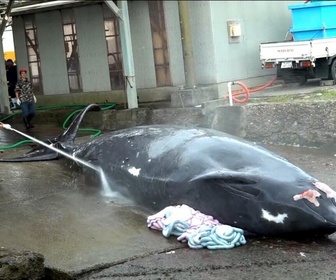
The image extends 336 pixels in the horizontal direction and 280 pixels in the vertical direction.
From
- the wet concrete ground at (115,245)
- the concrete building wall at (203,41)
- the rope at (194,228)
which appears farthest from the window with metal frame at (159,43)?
the rope at (194,228)

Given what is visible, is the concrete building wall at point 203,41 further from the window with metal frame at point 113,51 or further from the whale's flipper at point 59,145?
the whale's flipper at point 59,145

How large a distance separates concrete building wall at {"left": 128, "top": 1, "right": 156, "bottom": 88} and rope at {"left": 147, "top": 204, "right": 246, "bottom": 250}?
10.4 metres

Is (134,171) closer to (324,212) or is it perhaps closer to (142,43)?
(324,212)

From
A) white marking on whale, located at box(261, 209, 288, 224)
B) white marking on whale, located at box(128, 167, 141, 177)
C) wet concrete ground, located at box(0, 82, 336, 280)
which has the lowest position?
wet concrete ground, located at box(0, 82, 336, 280)

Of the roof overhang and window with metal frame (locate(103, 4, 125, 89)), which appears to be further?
window with metal frame (locate(103, 4, 125, 89))

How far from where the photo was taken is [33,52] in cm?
1936

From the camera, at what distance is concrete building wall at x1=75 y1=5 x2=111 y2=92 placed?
57.7 feet

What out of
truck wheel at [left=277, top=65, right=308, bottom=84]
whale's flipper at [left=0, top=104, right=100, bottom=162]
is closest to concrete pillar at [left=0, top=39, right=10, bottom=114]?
whale's flipper at [left=0, top=104, right=100, bottom=162]

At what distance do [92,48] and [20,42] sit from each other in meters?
3.08

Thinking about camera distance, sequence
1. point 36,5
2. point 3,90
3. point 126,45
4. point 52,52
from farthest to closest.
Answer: point 52,52 → point 36,5 → point 3,90 → point 126,45

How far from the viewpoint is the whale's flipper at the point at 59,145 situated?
9703 mm

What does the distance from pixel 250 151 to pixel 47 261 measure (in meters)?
2.40

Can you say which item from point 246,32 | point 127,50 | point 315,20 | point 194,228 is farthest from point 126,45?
point 194,228

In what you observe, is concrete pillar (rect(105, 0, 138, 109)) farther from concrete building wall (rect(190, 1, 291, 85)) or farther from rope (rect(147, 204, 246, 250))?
rope (rect(147, 204, 246, 250))
